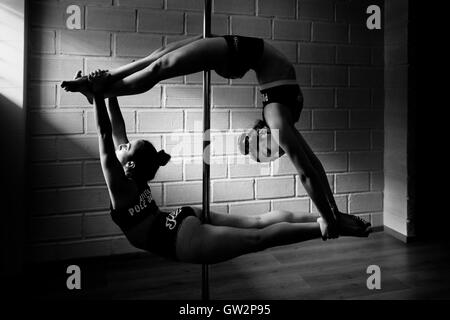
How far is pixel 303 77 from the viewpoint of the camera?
2.63 m

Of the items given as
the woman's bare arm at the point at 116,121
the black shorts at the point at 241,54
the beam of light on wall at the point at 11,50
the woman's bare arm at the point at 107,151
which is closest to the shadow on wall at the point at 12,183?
the beam of light on wall at the point at 11,50

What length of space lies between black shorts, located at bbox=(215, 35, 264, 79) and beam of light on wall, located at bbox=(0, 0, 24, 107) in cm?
141

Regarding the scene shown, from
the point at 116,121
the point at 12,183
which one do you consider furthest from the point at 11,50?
the point at 116,121

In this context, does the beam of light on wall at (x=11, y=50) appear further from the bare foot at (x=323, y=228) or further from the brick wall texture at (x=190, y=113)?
the bare foot at (x=323, y=228)

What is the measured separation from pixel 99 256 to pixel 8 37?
1261 mm

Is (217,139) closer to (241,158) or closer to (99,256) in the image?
(241,158)

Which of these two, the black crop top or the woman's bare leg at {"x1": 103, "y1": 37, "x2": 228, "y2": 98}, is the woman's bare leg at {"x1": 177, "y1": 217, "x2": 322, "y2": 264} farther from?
the woman's bare leg at {"x1": 103, "y1": 37, "x2": 228, "y2": 98}

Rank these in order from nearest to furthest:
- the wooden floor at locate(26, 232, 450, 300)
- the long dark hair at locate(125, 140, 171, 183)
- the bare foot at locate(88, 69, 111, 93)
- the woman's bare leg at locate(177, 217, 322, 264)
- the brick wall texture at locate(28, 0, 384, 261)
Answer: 1. the bare foot at locate(88, 69, 111, 93)
2. the woman's bare leg at locate(177, 217, 322, 264)
3. the long dark hair at locate(125, 140, 171, 183)
4. the wooden floor at locate(26, 232, 450, 300)
5. the brick wall texture at locate(28, 0, 384, 261)

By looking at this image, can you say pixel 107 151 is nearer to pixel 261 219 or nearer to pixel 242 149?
pixel 242 149

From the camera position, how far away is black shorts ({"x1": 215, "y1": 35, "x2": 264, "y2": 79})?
983 millimetres

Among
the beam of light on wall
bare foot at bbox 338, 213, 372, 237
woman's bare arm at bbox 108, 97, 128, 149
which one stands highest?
the beam of light on wall

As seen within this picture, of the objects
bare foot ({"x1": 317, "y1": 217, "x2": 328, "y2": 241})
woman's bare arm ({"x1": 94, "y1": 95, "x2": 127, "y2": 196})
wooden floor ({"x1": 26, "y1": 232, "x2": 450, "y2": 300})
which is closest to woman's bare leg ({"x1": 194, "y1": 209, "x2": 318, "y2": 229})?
bare foot ({"x1": 317, "y1": 217, "x2": 328, "y2": 241})
